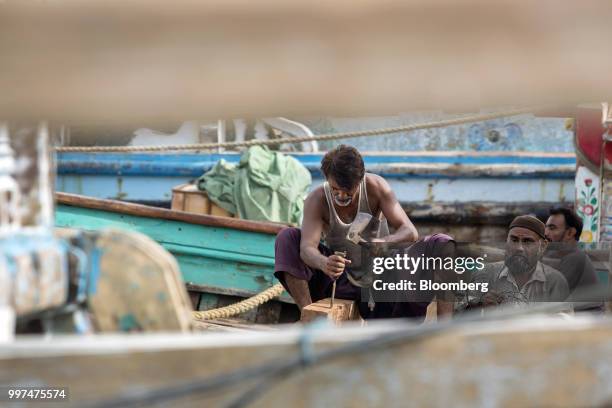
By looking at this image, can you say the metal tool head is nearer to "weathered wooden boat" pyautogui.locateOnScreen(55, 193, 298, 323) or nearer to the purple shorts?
the purple shorts

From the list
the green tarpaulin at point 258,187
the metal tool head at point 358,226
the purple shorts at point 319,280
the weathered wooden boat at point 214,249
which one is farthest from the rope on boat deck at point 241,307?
the green tarpaulin at point 258,187

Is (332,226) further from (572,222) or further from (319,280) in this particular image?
(572,222)

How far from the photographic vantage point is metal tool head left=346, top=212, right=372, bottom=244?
4500 mm

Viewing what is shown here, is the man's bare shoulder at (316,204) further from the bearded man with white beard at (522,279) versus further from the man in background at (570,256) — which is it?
the man in background at (570,256)

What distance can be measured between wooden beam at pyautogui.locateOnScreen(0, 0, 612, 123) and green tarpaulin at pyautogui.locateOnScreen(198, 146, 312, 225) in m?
4.90

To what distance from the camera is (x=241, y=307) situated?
5.09m

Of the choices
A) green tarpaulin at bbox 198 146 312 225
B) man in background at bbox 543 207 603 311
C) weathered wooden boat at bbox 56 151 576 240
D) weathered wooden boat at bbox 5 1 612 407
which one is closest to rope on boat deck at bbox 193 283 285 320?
green tarpaulin at bbox 198 146 312 225

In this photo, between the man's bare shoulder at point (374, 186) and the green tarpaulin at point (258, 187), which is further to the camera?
the green tarpaulin at point (258, 187)

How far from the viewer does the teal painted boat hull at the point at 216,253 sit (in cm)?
563

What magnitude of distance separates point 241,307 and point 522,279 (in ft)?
5.98

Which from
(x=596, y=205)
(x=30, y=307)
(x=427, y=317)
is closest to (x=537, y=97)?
(x=30, y=307)

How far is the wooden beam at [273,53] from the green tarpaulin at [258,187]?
4.90 meters

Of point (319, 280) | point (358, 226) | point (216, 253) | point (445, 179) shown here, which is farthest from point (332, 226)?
point (445, 179)

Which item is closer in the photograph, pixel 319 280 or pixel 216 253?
pixel 319 280
